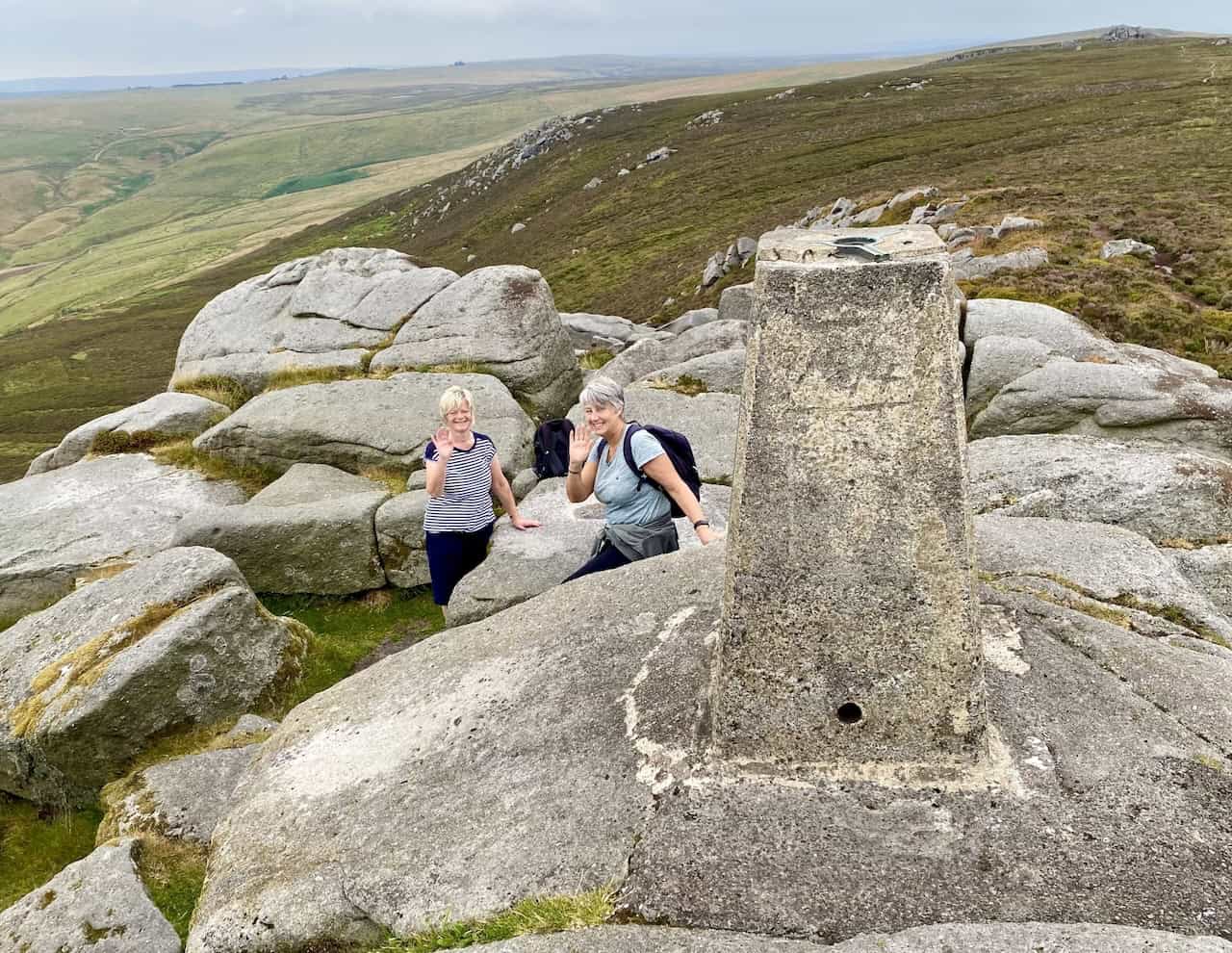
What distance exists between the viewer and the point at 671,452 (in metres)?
9.15

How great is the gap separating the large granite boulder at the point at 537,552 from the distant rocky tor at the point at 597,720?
0.23ft

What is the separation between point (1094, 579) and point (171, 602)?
11203mm

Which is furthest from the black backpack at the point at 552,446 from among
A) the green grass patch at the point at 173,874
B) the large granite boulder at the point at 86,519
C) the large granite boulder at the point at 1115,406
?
A: the large granite boulder at the point at 1115,406

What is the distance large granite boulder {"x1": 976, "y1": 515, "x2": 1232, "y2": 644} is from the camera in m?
8.72

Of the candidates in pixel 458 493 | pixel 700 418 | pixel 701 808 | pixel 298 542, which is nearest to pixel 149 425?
pixel 298 542

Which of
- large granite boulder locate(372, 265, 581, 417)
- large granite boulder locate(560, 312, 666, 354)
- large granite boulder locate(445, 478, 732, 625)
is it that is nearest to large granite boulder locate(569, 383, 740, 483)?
large granite boulder locate(445, 478, 732, 625)

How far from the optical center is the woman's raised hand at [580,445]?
941cm

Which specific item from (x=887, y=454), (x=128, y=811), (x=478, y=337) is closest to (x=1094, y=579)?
(x=887, y=454)

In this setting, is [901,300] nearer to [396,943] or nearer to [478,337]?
[396,943]

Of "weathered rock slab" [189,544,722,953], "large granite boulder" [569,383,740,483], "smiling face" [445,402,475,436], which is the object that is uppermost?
"smiling face" [445,402,475,436]

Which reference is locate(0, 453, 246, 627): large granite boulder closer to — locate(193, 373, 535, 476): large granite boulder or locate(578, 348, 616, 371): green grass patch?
locate(193, 373, 535, 476): large granite boulder

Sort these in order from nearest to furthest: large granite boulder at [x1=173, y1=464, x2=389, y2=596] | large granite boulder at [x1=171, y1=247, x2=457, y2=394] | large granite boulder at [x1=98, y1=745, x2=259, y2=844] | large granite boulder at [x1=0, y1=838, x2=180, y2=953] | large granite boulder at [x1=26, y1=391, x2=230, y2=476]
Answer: large granite boulder at [x1=0, y1=838, x2=180, y2=953] → large granite boulder at [x1=98, y1=745, x2=259, y2=844] → large granite boulder at [x1=173, y1=464, x2=389, y2=596] → large granite boulder at [x1=26, y1=391, x2=230, y2=476] → large granite boulder at [x1=171, y1=247, x2=457, y2=394]

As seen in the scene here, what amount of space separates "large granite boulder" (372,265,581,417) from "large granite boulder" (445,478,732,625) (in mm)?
7210

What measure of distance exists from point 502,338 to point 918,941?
19.1 meters
